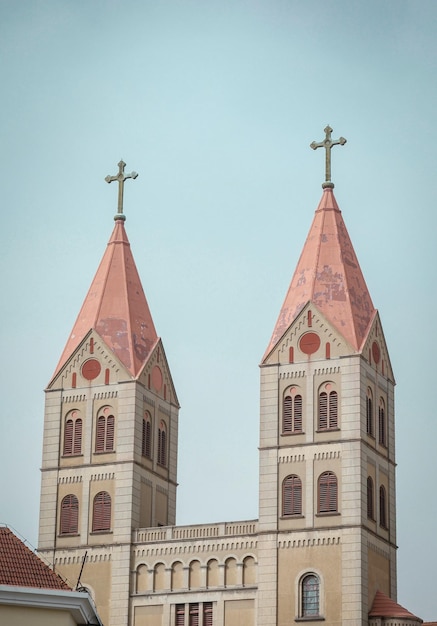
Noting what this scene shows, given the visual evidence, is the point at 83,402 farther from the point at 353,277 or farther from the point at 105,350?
the point at 353,277

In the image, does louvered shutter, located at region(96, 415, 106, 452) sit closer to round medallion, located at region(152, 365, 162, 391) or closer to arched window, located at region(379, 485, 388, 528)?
round medallion, located at region(152, 365, 162, 391)

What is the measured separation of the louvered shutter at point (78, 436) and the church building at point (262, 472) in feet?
0.52

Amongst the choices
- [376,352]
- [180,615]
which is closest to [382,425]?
[376,352]

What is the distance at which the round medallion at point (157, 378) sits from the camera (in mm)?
77500

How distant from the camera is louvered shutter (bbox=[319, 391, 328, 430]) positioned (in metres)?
71.1

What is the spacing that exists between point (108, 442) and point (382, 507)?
42.3 feet

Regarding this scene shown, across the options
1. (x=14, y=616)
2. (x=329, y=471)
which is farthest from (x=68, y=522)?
(x=14, y=616)

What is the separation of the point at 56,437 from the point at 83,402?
2.09 meters

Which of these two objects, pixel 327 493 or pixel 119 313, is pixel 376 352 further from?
pixel 119 313

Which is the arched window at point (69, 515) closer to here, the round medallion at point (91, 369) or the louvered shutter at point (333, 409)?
the round medallion at point (91, 369)

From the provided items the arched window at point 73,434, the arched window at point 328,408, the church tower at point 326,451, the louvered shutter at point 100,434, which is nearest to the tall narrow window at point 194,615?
the church tower at point 326,451

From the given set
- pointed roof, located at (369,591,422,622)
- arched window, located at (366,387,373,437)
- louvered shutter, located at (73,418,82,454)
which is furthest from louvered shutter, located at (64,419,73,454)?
pointed roof, located at (369,591,422,622)

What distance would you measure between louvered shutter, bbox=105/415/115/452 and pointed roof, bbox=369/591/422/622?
14.2 m

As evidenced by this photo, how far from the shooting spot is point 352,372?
233 ft
